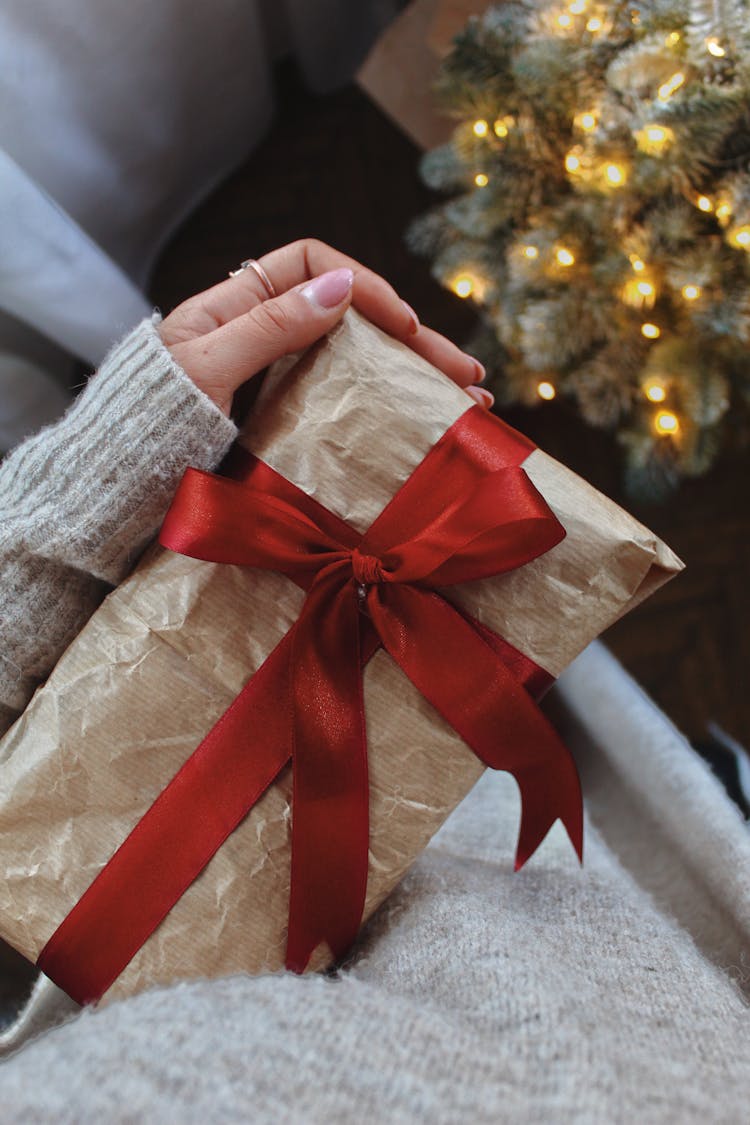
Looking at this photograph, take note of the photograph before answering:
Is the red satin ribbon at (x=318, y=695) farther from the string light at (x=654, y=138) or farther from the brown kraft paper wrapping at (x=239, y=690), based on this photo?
the string light at (x=654, y=138)

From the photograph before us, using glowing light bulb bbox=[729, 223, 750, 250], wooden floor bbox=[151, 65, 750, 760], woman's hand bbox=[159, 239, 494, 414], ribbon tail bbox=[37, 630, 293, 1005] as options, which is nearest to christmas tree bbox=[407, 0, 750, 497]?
glowing light bulb bbox=[729, 223, 750, 250]

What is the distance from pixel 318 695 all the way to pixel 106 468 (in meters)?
0.22

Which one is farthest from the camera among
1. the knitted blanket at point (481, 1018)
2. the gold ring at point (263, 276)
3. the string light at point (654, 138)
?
the string light at point (654, 138)

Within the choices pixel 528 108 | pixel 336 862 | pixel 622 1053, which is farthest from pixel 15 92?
pixel 622 1053

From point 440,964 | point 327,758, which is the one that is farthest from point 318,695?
point 440,964

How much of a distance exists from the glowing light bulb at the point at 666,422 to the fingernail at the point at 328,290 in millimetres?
521

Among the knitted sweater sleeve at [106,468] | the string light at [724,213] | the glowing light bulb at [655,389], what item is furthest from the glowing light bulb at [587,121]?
the knitted sweater sleeve at [106,468]

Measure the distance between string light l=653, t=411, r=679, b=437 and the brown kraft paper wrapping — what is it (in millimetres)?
441

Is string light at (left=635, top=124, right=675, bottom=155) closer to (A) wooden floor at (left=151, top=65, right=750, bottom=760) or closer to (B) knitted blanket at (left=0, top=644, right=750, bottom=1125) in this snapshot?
(A) wooden floor at (left=151, top=65, right=750, bottom=760)

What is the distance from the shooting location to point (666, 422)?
974mm

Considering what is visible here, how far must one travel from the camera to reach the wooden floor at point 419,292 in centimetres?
124

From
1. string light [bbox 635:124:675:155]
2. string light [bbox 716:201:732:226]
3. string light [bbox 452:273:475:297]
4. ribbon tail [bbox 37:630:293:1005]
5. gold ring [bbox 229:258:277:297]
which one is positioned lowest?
string light [bbox 716:201:732:226]

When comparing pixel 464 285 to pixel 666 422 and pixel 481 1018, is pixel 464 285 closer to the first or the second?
pixel 666 422

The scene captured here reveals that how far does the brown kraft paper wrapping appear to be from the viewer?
0.58 m
